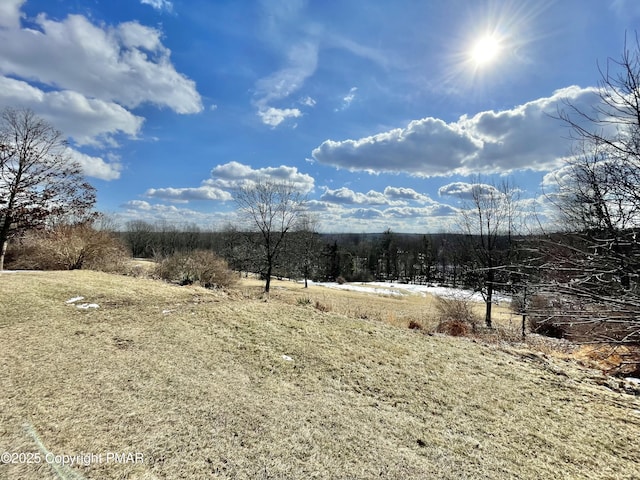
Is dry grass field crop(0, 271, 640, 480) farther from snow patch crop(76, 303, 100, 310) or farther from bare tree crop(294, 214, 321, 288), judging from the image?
bare tree crop(294, 214, 321, 288)

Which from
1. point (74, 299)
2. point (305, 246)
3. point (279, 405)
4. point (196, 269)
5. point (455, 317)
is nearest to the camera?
point (279, 405)

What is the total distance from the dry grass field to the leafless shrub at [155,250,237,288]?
7.53 metres

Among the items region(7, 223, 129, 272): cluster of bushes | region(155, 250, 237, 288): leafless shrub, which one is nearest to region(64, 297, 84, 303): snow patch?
region(155, 250, 237, 288): leafless shrub

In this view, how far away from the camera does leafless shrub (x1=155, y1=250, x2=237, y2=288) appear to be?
575 inches

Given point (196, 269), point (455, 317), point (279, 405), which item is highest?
point (196, 269)

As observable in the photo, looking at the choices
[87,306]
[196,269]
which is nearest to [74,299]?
[87,306]

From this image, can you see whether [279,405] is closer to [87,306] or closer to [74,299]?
[87,306]

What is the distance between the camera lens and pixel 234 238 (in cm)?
4759

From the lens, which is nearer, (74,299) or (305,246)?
(74,299)

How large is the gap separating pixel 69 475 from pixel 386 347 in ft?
17.3

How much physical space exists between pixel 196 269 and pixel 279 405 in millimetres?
12468

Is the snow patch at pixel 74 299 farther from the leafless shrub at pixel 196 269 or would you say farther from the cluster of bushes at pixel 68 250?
the cluster of bushes at pixel 68 250

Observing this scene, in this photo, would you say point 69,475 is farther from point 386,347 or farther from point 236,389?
point 386,347

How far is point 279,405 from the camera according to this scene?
3850 millimetres
